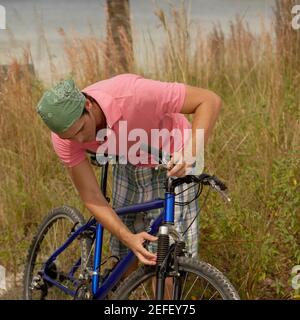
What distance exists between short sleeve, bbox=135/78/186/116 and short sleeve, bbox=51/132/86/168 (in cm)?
35

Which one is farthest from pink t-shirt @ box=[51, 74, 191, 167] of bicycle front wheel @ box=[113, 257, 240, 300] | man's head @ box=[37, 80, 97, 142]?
bicycle front wheel @ box=[113, 257, 240, 300]

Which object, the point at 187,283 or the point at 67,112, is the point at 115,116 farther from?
the point at 187,283

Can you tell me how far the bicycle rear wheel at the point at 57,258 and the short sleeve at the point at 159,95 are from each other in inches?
36.0

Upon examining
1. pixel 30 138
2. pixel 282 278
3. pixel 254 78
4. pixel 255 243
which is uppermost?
pixel 254 78

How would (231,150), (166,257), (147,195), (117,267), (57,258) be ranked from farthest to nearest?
1. (231,150)
2. (57,258)
3. (147,195)
4. (117,267)
5. (166,257)

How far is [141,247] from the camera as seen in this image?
8.87 ft

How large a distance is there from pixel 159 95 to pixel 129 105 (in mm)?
145

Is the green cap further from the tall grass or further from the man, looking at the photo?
the tall grass

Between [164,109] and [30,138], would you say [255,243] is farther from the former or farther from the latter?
[30,138]

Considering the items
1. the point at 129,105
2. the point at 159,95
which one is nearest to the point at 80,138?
the point at 129,105

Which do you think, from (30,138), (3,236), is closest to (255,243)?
(3,236)

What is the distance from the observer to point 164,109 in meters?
2.99

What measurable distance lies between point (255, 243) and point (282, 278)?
32 centimetres

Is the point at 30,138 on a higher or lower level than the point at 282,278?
higher
